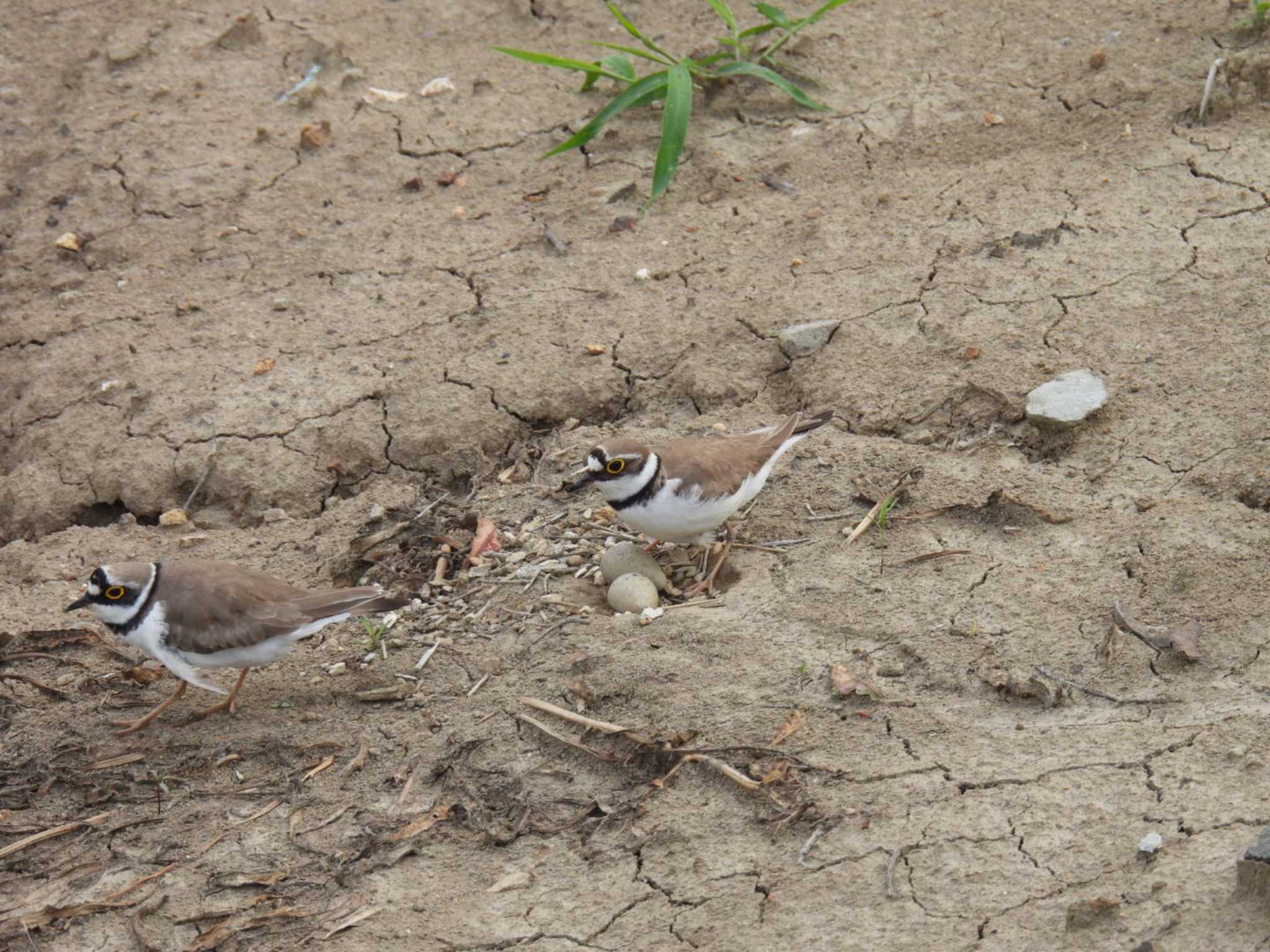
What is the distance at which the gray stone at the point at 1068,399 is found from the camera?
559cm

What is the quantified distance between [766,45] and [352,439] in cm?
379

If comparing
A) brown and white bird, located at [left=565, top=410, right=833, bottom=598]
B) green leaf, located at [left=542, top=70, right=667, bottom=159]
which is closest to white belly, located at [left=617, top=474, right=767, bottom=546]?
brown and white bird, located at [left=565, top=410, right=833, bottom=598]

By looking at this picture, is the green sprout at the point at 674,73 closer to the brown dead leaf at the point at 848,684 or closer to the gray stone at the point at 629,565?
the gray stone at the point at 629,565

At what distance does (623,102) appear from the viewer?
24.2ft

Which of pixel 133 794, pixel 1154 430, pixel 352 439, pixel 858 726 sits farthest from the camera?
pixel 352 439

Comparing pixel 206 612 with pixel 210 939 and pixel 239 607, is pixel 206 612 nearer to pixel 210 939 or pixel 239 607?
pixel 239 607

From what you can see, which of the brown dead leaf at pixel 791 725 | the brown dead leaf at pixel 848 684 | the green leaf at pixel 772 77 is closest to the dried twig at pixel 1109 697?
the brown dead leaf at pixel 848 684

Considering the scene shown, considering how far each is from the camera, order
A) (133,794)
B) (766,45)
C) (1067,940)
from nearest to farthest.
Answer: (1067,940) → (133,794) → (766,45)

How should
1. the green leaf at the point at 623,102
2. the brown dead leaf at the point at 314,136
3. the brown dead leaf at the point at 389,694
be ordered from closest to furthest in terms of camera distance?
1. the brown dead leaf at the point at 389,694
2. the green leaf at the point at 623,102
3. the brown dead leaf at the point at 314,136

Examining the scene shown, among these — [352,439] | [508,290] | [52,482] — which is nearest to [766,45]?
[508,290]

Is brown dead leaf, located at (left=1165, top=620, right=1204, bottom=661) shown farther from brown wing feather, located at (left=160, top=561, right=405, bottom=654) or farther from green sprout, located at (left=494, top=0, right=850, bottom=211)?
green sprout, located at (left=494, top=0, right=850, bottom=211)

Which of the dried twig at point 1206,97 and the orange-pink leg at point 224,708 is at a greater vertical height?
the dried twig at point 1206,97

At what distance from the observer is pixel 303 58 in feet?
28.1

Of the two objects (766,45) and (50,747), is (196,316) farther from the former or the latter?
(766,45)
